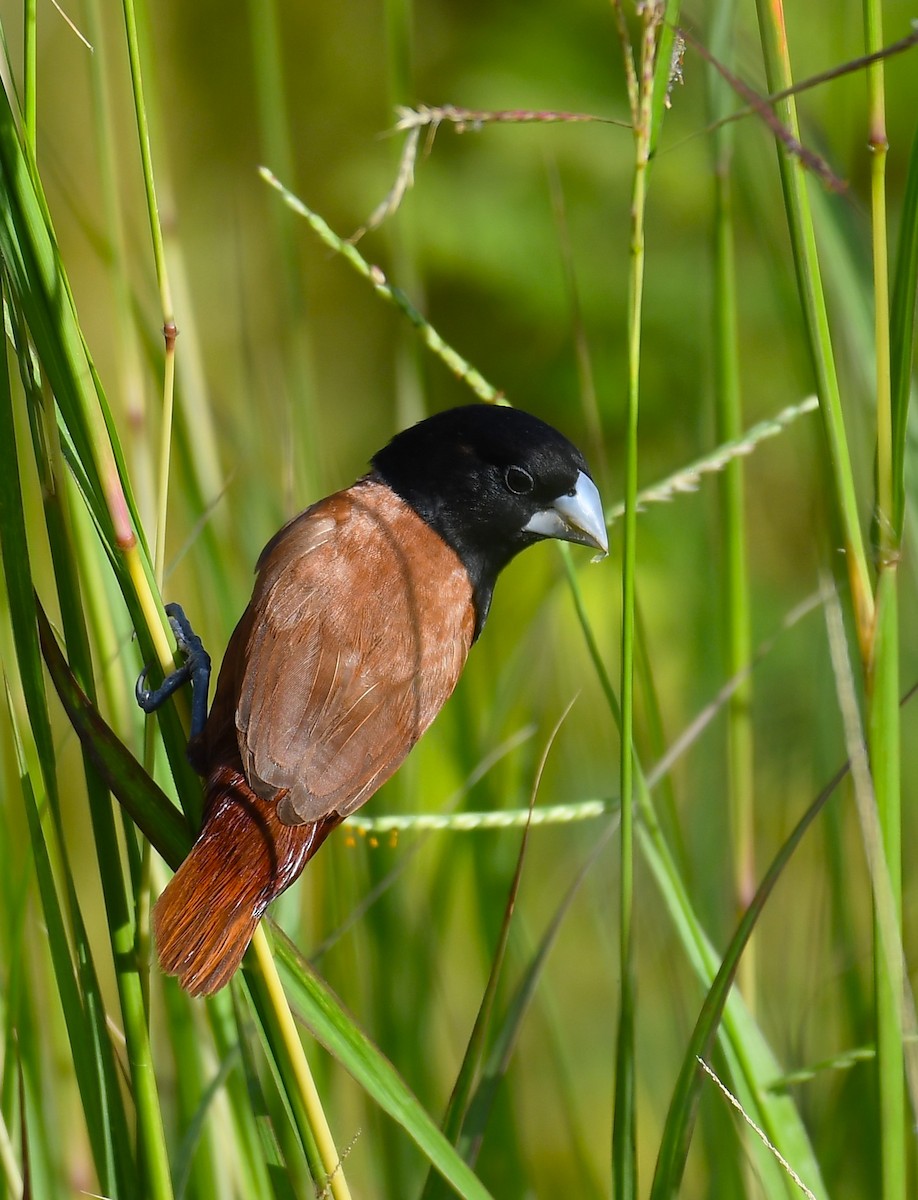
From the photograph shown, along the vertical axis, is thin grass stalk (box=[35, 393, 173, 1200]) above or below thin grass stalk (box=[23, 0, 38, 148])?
below

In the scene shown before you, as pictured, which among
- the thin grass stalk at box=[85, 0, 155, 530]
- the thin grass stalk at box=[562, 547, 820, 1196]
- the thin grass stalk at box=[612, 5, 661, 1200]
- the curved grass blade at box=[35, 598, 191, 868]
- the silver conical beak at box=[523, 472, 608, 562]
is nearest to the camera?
the thin grass stalk at box=[612, 5, 661, 1200]

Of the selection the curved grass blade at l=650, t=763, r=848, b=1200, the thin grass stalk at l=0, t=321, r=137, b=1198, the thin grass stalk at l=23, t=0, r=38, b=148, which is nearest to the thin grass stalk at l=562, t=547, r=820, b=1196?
the curved grass blade at l=650, t=763, r=848, b=1200

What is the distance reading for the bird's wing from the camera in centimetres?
139

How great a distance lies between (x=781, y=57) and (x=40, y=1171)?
1.33 m

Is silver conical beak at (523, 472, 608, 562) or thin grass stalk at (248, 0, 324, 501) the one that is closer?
thin grass stalk at (248, 0, 324, 501)

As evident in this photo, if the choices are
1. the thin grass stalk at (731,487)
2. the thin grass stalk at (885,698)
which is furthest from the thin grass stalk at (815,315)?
the thin grass stalk at (731,487)

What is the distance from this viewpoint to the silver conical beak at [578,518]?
171 cm

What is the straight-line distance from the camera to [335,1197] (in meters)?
1.07

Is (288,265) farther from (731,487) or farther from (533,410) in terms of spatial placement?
(533,410)

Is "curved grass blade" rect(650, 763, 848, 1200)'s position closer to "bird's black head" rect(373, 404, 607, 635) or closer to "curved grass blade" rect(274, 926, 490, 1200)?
"curved grass blade" rect(274, 926, 490, 1200)

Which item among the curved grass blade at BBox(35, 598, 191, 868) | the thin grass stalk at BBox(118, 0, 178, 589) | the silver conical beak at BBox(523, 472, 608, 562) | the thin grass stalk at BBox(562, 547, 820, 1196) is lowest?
the thin grass stalk at BBox(562, 547, 820, 1196)

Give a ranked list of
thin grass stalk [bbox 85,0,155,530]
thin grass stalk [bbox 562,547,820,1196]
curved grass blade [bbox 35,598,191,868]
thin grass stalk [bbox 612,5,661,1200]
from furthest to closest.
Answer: thin grass stalk [bbox 85,0,155,530] → thin grass stalk [bbox 562,547,820,1196] → curved grass blade [bbox 35,598,191,868] → thin grass stalk [bbox 612,5,661,1200]

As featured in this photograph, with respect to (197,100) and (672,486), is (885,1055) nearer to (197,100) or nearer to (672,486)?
(672,486)

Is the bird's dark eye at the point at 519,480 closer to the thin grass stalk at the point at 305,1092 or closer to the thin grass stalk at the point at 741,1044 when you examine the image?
the thin grass stalk at the point at 741,1044
